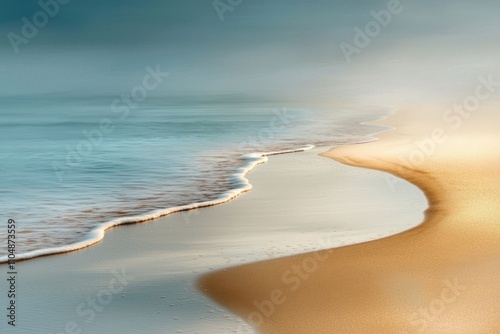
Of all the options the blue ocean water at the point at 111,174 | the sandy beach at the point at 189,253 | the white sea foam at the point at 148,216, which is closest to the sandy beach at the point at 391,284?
the sandy beach at the point at 189,253

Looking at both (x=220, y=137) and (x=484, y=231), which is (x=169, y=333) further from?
(x=220, y=137)

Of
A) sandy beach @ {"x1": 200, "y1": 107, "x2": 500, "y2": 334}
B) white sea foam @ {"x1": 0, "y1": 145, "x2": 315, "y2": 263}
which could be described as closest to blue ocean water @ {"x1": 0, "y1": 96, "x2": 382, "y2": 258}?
white sea foam @ {"x1": 0, "y1": 145, "x2": 315, "y2": 263}

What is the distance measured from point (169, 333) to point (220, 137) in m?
21.5

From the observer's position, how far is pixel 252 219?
9922 millimetres

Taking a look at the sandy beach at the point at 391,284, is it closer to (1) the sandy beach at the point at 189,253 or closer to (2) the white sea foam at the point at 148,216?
(1) the sandy beach at the point at 189,253

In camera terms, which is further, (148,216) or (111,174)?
(111,174)

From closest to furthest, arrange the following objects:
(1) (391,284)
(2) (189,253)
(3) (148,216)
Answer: (1) (391,284) < (2) (189,253) < (3) (148,216)

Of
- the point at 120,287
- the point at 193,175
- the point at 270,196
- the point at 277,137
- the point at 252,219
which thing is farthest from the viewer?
the point at 277,137

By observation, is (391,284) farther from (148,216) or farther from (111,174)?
(111,174)

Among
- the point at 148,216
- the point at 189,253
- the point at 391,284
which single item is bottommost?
the point at 391,284

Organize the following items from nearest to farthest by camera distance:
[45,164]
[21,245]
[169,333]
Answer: [169,333] → [21,245] → [45,164]

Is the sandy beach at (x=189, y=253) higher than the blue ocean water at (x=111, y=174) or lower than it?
lower

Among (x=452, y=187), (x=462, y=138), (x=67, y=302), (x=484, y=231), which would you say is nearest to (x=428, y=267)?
(x=484, y=231)

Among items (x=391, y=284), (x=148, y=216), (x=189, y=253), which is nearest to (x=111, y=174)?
(x=148, y=216)
